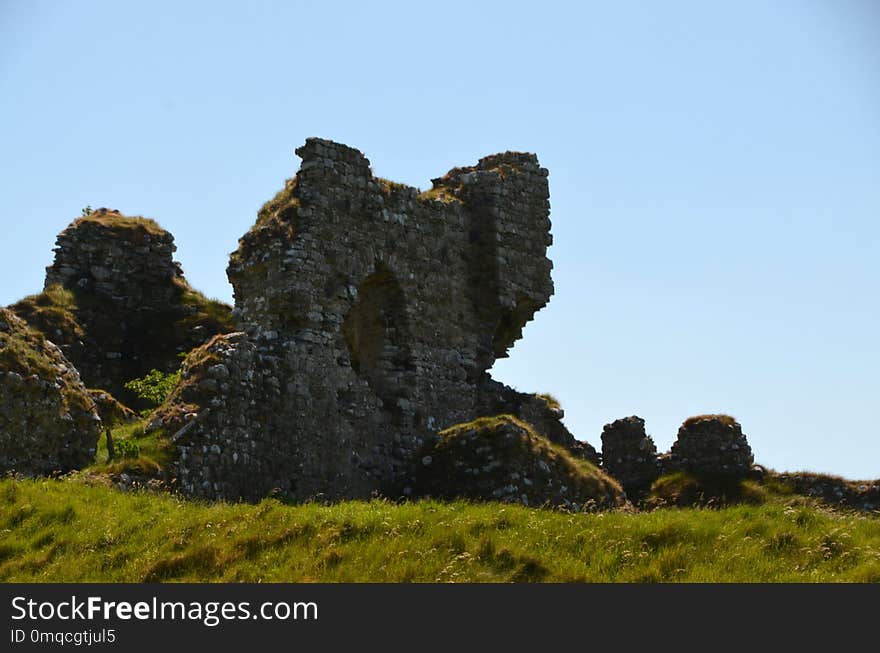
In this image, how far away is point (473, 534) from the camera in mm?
13945

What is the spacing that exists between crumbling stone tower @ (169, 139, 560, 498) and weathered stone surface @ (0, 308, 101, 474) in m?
1.43

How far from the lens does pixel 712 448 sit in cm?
2581

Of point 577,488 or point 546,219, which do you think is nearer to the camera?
point 577,488

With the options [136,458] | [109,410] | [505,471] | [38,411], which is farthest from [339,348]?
[38,411]

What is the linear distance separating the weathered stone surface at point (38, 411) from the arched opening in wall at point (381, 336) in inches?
247

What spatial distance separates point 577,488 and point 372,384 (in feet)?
14.2

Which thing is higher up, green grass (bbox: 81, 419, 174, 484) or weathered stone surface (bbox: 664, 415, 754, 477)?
weathered stone surface (bbox: 664, 415, 754, 477)

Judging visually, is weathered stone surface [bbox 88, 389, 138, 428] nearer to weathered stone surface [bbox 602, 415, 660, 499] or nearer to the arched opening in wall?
the arched opening in wall

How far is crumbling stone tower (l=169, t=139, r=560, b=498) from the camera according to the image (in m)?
18.5

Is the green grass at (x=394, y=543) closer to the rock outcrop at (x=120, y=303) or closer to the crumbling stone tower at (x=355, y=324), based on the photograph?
the crumbling stone tower at (x=355, y=324)

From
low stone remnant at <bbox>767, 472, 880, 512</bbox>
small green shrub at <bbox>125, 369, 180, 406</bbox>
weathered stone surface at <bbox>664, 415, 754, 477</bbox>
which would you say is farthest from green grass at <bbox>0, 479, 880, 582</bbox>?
low stone remnant at <bbox>767, 472, 880, 512</bbox>
